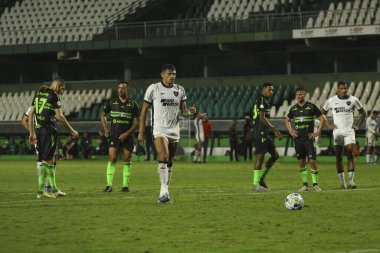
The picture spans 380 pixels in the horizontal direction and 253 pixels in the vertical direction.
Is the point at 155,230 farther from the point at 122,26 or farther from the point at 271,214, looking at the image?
the point at 122,26

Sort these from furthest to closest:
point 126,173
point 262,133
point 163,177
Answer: point 262,133
point 126,173
point 163,177

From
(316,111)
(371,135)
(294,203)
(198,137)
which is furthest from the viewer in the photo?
(198,137)

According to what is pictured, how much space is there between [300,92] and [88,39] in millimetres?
33686

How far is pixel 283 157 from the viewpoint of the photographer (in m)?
42.2

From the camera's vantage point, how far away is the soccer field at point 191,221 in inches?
424

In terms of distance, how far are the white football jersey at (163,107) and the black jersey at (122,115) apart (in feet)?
12.6

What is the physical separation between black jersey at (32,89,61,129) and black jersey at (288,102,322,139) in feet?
18.1

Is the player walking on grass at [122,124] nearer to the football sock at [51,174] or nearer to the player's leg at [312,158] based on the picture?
the football sock at [51,174]

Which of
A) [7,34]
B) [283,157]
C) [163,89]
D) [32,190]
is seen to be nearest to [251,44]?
[283,157]

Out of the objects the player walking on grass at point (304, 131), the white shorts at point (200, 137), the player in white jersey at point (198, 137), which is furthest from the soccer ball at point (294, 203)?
the white shorts at point (200, 137)

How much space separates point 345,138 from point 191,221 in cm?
878

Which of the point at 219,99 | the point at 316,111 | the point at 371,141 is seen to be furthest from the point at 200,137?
the point at 316,111

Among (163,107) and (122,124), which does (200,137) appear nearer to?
(122,124)

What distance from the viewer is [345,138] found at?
2144 cm
